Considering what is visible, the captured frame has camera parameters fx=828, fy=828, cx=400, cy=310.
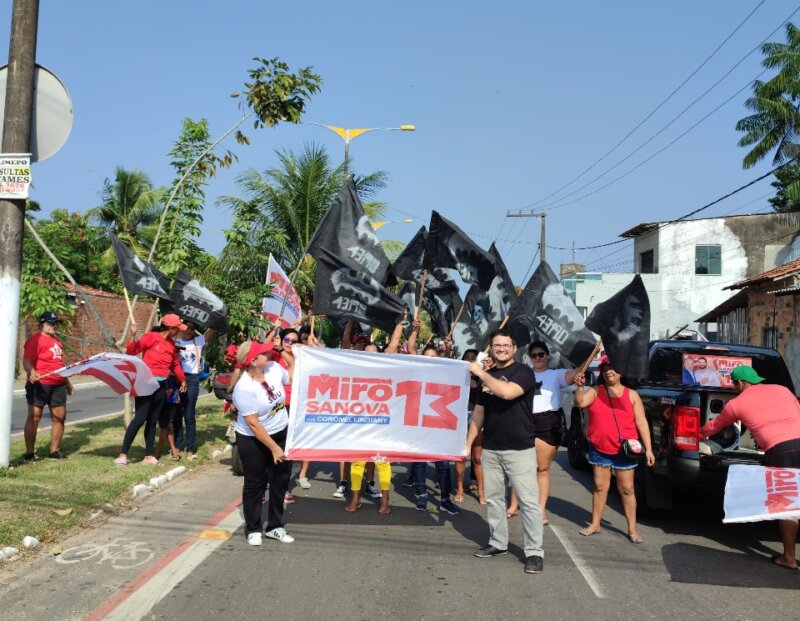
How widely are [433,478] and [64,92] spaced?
21.5 feet

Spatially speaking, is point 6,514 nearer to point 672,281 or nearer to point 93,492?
point 93,492

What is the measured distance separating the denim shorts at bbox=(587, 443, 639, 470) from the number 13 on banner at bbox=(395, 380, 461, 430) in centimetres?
135

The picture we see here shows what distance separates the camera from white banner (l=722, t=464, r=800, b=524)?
6.16 meters

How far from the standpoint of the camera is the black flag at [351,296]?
→ 8867 mm

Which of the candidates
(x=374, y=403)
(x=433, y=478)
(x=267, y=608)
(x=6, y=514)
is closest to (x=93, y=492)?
(x=6, y=514)

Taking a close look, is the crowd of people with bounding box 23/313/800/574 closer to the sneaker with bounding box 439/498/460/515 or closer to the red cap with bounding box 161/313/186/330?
the sneaker with bounding box 439/498/460/515

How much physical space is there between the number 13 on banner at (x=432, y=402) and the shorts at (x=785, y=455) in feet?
9.12

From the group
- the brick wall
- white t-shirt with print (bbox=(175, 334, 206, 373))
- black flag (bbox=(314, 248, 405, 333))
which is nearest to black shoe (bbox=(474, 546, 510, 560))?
black flag (bbox=(314, 248, 405, 333))

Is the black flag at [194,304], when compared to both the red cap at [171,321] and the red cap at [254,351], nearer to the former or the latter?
the red cap at [171,321]

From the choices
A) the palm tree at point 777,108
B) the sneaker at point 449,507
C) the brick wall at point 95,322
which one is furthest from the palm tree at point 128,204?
the sneaker at point 449,507

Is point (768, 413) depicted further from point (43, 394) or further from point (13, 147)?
point (43, 394)

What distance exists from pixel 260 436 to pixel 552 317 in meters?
3.52

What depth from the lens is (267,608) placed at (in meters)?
5.35

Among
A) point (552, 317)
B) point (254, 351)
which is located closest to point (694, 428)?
point (552, 317)
